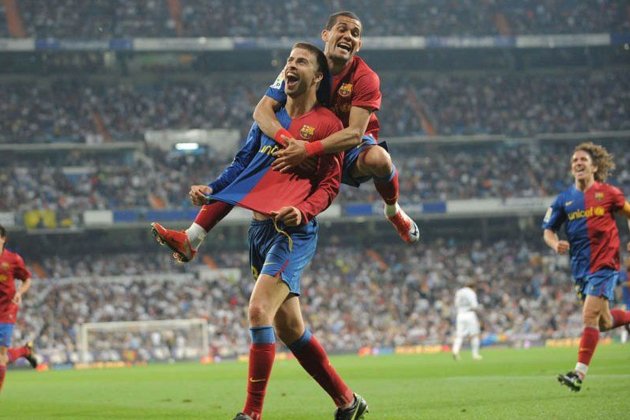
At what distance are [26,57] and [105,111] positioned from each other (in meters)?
4.38

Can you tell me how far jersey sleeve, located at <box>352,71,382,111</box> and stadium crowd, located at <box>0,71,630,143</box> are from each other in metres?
39.9

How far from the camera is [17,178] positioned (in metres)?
44.5

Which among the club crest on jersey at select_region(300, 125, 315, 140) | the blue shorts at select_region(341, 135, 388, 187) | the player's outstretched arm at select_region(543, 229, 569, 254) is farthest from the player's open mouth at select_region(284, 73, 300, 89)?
the player's outstretched arm at select_region(543, 229, 569, 254)

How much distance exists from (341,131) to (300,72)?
529mm

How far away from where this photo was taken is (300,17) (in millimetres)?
51000

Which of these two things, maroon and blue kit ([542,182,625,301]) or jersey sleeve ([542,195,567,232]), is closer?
maroon and blue kit ([542,182,625,301])

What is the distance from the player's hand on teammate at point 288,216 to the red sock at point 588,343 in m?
5.76

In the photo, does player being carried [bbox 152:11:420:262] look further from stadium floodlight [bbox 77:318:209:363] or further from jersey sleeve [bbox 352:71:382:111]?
stadium floodlight [bbox 77:318:209:363]

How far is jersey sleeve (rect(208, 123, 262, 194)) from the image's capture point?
755cm

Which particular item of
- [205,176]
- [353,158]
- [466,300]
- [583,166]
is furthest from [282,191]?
[205,176]

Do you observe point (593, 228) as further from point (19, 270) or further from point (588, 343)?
point (19, 270)

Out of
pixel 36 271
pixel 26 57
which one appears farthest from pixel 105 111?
pixel 36 271

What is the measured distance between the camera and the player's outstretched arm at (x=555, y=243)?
11703 millimetres

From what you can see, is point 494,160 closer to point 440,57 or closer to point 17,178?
point 440,57
